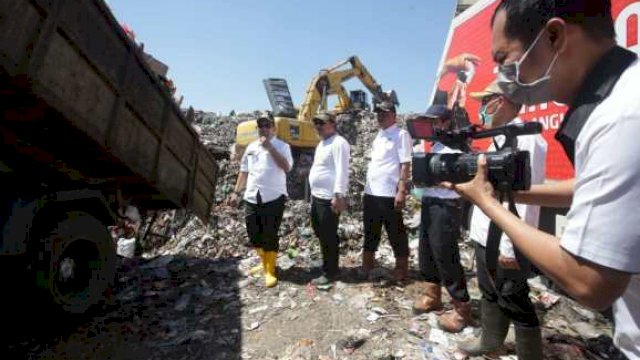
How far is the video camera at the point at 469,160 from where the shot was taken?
1.17m

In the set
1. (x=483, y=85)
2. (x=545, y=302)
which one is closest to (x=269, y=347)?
(x=545, y=302)

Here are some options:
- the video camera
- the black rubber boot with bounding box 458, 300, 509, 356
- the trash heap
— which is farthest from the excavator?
the video camera

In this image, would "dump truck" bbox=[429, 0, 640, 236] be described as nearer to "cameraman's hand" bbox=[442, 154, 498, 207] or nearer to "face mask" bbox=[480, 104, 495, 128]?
"face mask" bbox=[480, 104, 495, 128]

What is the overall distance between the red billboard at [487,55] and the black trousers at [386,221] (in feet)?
3.80

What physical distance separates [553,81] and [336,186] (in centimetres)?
318

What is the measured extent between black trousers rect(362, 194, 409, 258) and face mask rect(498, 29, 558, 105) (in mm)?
2913

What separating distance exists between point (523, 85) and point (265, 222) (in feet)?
11.6

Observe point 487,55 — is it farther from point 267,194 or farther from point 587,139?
point 587,139

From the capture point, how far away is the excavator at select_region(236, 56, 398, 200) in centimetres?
972

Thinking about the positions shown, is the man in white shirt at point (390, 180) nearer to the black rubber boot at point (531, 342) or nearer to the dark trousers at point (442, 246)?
the dark trousers at point (442, 246)

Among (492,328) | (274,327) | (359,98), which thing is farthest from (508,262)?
(359,98)

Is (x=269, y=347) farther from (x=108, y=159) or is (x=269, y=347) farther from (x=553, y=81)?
(x=553, y=81)

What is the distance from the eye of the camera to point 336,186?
13.4ft

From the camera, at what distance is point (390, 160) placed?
4.04m
